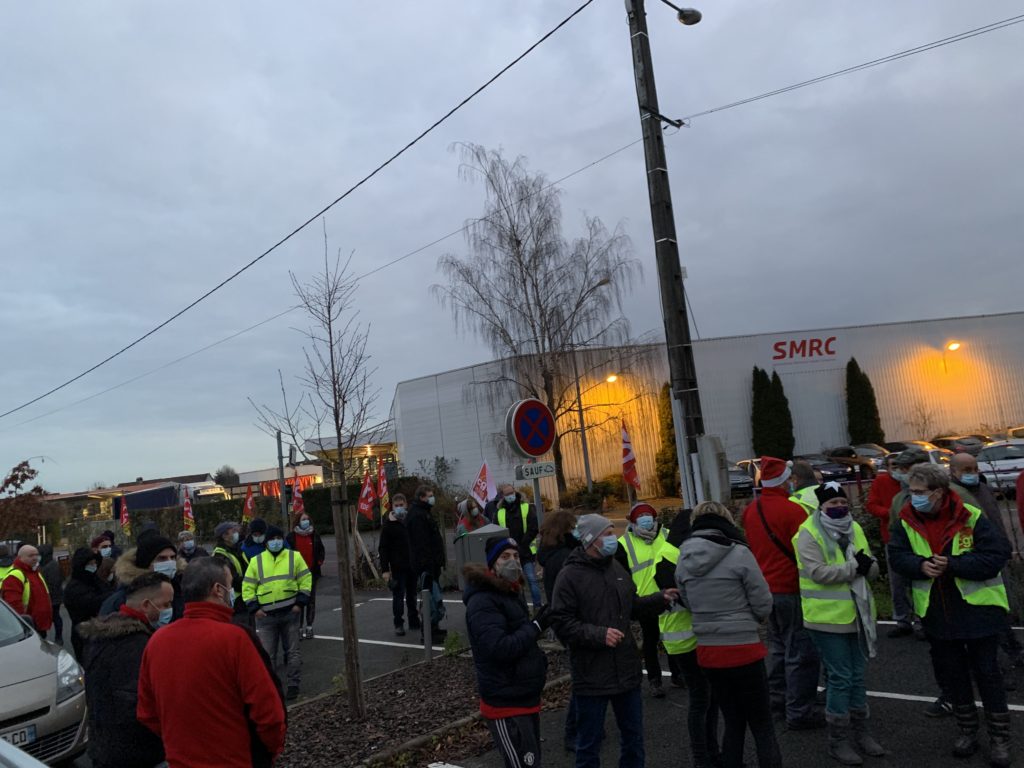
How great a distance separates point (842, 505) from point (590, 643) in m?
1.93

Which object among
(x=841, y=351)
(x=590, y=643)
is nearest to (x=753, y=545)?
(x=590, y=643)

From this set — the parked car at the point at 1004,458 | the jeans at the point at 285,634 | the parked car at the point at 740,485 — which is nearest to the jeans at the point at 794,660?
the jeans at the point at 285,634

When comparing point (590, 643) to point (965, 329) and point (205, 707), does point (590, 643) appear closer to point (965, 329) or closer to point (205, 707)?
point (205, 707)

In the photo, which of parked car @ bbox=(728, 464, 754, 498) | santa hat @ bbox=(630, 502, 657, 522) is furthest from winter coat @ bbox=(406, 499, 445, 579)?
parked car @ bbox=(728, 464, 754, 498)

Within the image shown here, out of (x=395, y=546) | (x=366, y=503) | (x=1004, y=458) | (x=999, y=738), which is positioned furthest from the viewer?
(x=1004, y=458)

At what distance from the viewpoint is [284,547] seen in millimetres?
8758

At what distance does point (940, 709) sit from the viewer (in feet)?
18.1

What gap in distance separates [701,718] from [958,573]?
1802 millimetres

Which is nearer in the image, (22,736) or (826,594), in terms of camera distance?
(826,594)

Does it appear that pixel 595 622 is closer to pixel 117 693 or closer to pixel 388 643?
pixel 117 693

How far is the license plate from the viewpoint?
5961mm

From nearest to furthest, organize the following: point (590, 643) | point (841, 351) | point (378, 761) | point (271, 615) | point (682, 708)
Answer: point (590, 643) < point (378, 761) < point (682, 708) < point (271, 615) < point (841, 351)

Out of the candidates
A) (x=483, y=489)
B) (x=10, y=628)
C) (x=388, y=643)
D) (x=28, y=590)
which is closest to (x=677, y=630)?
(x=10, y=628)

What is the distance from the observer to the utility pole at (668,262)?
8547 millimetres
